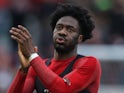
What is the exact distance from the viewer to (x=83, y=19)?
7.44 meters

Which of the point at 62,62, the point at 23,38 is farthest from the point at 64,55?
the point at 23,38

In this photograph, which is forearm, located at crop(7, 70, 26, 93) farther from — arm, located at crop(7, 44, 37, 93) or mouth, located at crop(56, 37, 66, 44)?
mouth, located at crop(56, 37, 66, 44)

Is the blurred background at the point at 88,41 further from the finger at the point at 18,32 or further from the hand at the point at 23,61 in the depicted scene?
the finger at the point at 18,32

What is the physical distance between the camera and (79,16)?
744cm

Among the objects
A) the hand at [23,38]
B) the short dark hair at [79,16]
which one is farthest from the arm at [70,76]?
the short dark hair at [79,16]

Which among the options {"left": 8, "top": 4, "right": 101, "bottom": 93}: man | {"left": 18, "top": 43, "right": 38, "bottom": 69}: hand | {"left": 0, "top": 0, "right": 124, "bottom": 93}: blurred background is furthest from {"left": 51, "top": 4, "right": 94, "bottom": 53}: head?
{"left": 0, "top": 0, "right": 124, "bottom": 93}: blurred background

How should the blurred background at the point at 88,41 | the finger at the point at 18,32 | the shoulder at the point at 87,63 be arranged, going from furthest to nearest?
the blurred background at the point at 88,41 → the shoulder at the point at 87,63 → the finger at the point at 18,32

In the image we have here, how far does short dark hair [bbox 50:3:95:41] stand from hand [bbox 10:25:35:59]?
31.2 inches

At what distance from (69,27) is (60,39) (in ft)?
0.65

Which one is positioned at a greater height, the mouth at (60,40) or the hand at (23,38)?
the hand at (23,38)

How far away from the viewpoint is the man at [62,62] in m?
6.88

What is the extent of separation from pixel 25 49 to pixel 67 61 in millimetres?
746

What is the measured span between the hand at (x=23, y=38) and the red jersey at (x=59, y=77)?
0.13 metres

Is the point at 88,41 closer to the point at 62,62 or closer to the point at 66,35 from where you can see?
the point at 62,62
